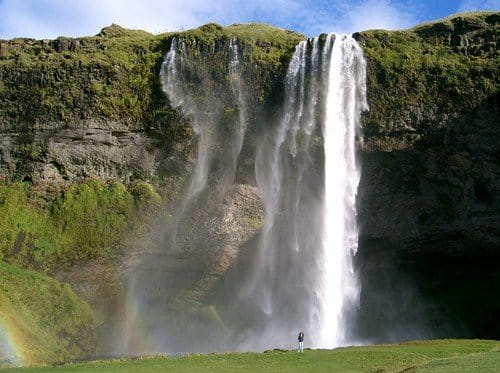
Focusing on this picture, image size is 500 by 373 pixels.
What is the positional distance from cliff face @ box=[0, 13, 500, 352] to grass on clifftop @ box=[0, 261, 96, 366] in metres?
5.00

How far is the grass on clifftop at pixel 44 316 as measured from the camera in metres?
33.5

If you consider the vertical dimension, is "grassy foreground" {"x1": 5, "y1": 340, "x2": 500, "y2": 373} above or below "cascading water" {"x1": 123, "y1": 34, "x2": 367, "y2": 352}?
below

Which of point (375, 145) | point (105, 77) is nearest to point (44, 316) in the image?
point (105, 77)

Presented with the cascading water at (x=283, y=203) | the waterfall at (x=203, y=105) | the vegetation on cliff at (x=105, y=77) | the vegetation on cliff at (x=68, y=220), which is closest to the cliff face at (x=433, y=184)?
the cascading water at (x=283, y=203)

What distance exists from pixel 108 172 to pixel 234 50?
13285 millimetres

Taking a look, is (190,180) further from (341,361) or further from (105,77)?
(341,361)

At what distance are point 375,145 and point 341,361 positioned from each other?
2306cm

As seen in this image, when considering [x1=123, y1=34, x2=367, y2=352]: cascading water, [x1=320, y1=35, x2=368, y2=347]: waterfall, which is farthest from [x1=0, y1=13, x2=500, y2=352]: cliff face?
[x1=320, y1=35, x2=368, y2=347]: waterfall

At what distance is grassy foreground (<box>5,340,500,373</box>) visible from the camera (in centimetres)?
2300

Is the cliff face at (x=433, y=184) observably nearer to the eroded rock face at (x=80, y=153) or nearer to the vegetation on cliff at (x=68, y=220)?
the vegetation on cliff at (x=68, y=220)

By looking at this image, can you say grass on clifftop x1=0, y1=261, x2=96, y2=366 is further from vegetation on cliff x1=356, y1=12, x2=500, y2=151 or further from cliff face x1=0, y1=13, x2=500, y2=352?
vegetation on cliff x1=356, y1=12, x2=500, y2=151

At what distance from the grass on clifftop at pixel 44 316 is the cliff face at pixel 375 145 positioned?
500 centimetres

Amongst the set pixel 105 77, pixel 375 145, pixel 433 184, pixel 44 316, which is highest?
pixel 105 77

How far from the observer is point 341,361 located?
2602cm
